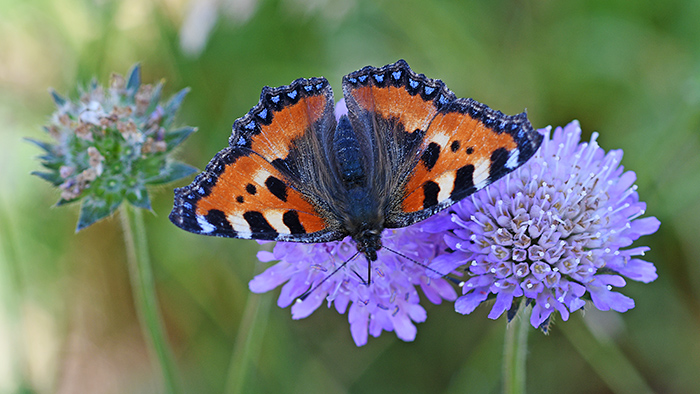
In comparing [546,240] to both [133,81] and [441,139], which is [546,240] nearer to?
[441,139]

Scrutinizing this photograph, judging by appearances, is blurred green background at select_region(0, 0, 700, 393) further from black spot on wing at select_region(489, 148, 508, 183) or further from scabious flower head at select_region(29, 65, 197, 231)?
black spot on wing at select_region(489, 148, 508, 183)

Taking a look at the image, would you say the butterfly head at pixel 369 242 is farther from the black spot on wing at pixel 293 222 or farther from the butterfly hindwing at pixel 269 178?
the black spot on wing at pixel 293 222

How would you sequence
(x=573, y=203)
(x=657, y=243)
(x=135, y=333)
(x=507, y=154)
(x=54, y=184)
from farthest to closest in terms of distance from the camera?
(x=135, y=333) → (x=657, y=243) → (x=54, y=184) → (x=573, y=203) → (x=507, y=154)

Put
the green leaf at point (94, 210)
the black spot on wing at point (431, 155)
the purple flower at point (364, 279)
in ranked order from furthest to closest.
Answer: the green leaf at point (94, 210) < the purple flower at point (364, 279) < the black spot on wing at point (431, 155)

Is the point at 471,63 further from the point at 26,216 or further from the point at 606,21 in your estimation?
the point at 26,216

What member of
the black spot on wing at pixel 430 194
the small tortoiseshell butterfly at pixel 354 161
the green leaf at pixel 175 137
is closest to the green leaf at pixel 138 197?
the green leaf at pixel 175 137

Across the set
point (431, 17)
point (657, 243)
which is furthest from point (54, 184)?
point (657, 243)
